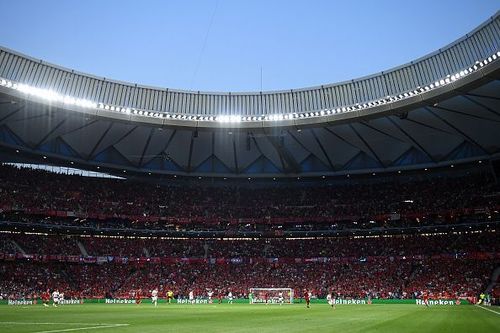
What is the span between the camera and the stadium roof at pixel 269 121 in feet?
168

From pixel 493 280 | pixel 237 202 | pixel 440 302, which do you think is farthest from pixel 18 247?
pixel 493 280

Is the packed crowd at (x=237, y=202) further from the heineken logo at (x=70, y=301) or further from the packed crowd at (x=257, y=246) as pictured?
the heineken logo at (x=70, y=301)

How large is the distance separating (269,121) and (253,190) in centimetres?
2583

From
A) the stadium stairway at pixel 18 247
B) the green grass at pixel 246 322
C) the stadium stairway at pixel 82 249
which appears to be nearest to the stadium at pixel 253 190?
the stadium stairway at pixel 82 249

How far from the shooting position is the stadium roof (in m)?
51.1

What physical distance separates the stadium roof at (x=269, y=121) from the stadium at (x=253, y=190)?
0.69ft

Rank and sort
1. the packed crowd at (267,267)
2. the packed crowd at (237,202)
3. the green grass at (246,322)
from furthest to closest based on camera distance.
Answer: the packed crowd at (237,202) → the packed crowd at (267,267) → the green grass at (246,322)

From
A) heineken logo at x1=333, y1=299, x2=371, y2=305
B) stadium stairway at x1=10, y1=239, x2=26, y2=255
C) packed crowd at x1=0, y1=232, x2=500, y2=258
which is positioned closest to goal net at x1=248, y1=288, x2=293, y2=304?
heineken logo at x1=333, y1=299, x2=371, y2=305

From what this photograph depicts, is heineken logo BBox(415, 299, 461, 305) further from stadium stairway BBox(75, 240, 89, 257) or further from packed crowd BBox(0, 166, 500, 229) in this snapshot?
stadium stairway BBox(75, 240, 89, 257)

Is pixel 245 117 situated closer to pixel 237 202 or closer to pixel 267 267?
pixel 237 202

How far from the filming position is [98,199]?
73250 mm

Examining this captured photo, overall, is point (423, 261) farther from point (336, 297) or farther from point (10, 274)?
point (10, 274)

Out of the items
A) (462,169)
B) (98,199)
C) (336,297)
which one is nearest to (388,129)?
(462,169)

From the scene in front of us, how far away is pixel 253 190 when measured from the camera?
81.7 meters
